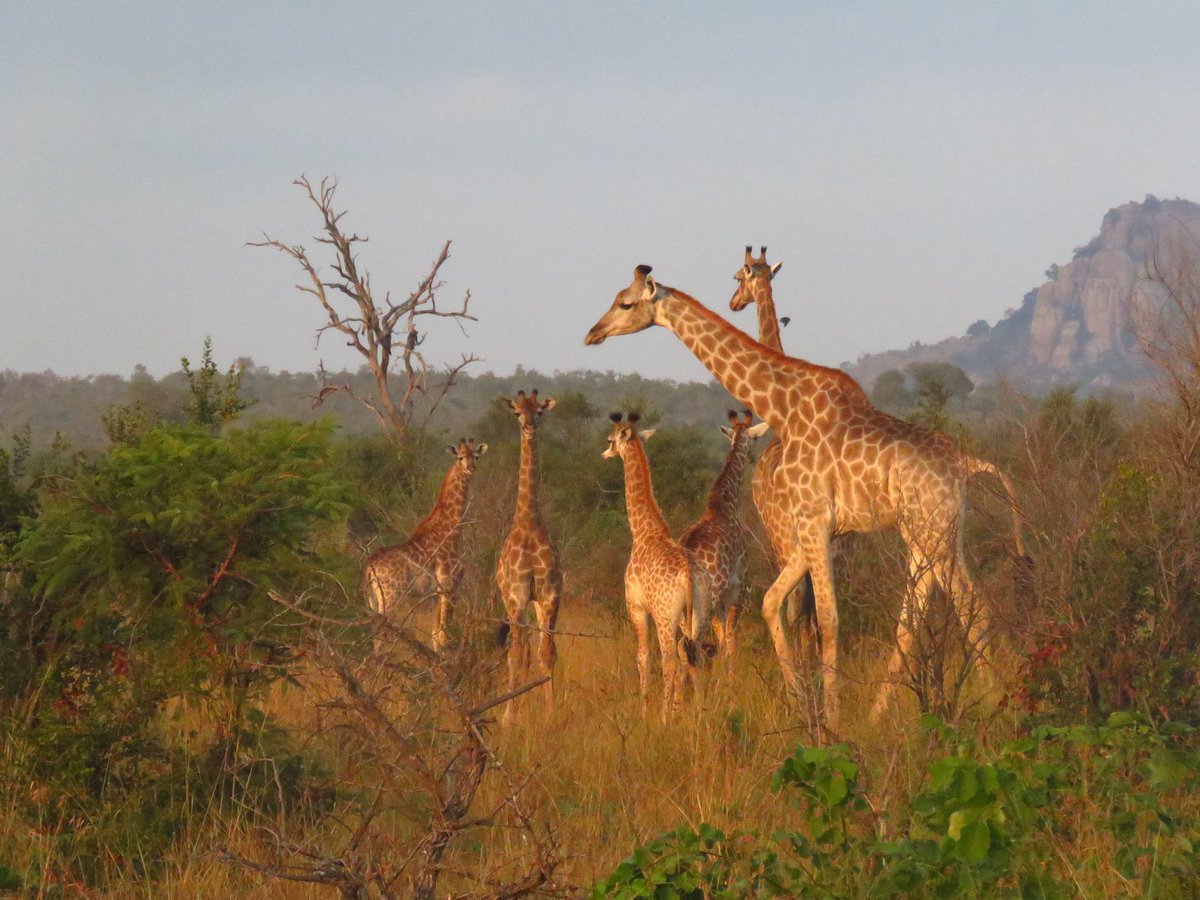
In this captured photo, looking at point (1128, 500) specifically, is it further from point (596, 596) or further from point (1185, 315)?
point (596, 596)

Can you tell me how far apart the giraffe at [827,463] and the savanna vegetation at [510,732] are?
14.1 inches

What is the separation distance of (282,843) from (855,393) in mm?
5576

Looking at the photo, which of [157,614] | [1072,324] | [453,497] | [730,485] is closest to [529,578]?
[453,497]

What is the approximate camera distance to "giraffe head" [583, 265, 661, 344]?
8.76m

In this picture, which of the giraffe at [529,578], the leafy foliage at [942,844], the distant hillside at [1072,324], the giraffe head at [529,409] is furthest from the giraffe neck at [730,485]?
the distant hillside at [1072,324]

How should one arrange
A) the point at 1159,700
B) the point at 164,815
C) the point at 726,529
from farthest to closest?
the point at 726,529 < the point at 1159,700 < the point at 164,815

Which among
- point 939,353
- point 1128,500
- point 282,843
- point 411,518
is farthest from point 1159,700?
point 939,353

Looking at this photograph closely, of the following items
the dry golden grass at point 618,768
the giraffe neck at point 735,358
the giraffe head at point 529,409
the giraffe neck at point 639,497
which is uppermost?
the giraffe neck at point 735,358

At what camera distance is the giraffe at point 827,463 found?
7.55 metres

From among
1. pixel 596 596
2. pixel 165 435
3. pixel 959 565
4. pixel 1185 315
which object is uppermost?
pixel 1185 315

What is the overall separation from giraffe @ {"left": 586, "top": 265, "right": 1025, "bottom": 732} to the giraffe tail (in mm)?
10

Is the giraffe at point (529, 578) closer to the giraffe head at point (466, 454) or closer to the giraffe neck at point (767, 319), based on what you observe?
the giraffe head at point (466, 454)

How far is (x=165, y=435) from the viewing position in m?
6.71

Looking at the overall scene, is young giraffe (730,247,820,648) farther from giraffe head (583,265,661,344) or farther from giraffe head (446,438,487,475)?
giraffe head (446,438,487,475)
